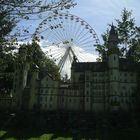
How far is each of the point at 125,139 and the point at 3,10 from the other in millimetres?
35484

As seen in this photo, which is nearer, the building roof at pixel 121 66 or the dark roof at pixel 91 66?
the building roof at pixel 121 66

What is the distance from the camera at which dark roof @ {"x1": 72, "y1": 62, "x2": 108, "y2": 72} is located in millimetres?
79625

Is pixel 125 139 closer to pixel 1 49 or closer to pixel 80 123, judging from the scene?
pixel 80 123

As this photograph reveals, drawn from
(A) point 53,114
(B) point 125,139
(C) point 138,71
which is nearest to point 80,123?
(A) point 53,114

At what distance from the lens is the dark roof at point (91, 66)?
79.6 meters

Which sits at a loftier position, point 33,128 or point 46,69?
point 46,69

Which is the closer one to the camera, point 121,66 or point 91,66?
point 121,66

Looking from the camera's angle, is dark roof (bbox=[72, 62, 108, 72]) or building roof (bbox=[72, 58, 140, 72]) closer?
building roof (bbox=[72, 58, 140, 72])

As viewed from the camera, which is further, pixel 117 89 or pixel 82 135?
pixel 117 89

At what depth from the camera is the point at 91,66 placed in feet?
272

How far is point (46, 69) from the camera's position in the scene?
81000 mm

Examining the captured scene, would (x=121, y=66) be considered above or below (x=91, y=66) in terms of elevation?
below

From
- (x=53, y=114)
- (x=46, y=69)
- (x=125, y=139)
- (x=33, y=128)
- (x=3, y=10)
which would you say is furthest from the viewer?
(x=46, y=69)

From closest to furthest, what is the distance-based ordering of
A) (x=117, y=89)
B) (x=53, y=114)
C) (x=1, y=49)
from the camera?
1. (x=1, y=49)
2. (x=53, y=114)
3. (x=117, y=89)
